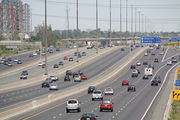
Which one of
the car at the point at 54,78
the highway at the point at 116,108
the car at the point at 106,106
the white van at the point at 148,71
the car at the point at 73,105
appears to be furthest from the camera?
the white van at the point at 148,71

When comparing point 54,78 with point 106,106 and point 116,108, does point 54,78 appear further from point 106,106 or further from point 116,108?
point 106,106

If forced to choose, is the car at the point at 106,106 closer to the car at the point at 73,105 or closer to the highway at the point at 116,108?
the highway at the point at 116,108

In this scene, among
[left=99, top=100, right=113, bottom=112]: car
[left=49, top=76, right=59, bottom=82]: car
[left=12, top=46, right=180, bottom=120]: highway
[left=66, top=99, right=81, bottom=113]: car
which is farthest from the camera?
[left=49, top=76, right=59, bottom=82]: car

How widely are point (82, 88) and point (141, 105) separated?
79.0 feet

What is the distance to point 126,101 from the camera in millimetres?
68438

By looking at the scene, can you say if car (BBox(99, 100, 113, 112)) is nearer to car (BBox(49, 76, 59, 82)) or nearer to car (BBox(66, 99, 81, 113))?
car (BBox(66, 99, 81, 113))

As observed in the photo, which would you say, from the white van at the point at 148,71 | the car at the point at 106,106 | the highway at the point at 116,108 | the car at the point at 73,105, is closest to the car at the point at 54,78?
the highway at the point at 116,108

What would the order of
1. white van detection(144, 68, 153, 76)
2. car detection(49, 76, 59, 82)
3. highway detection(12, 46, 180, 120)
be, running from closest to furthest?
highway detection(12, 46, 180, 120) → car detection(49, 76, 59, 82) → white van detection(144, 68, 153, 76)

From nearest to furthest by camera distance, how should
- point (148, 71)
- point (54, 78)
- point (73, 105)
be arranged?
point (73, 105) < point (54, 78) < point (148, 71)

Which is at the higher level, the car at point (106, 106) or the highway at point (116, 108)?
the car at point (106, 106)

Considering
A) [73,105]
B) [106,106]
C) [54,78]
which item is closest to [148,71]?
[54,78]

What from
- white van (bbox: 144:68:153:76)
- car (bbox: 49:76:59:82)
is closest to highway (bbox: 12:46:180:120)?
car (bbox: 49:76:59:82)

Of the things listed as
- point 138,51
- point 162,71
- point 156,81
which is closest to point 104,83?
point 156,81

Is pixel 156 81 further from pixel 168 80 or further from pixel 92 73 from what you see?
pixel 92 73
